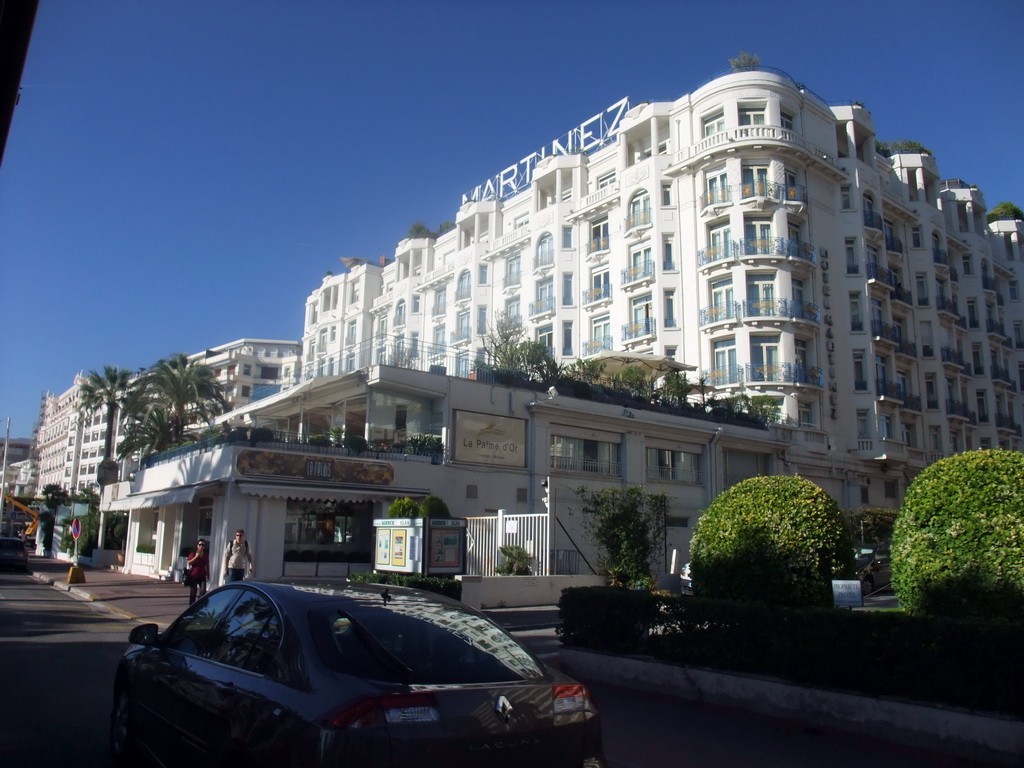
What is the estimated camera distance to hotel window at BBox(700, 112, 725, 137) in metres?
38.7

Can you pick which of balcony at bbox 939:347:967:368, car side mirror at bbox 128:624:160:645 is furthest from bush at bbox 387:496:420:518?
balcony at bbox 939:347:967:368

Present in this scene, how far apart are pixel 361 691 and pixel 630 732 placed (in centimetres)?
433

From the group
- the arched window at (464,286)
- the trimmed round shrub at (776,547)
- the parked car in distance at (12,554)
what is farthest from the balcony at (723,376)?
the parked car in distance at (12,554)

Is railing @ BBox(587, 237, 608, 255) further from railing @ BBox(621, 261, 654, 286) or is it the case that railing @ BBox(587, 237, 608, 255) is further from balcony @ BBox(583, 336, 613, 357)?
balcony @ BBox(583, 336, 613, 357)

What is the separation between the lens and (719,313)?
122 feet

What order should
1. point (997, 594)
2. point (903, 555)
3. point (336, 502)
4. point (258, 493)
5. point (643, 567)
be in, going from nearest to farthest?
point (997, 594) → point (903, 555) → point (643, 567) → point (258, 493) → point (336, 502)

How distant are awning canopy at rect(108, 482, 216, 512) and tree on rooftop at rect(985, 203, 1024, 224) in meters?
59.7

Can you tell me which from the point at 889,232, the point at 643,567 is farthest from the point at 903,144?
the point at 643,567

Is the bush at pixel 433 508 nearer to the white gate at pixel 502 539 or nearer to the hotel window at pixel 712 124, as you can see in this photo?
the white gate at pixel 502 539

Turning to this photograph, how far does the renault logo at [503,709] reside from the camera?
12.1ft

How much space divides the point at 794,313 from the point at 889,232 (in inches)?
483

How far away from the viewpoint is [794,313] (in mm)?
36500

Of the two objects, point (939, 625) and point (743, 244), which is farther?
point (743, 244)

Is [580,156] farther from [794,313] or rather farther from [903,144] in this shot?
[903,144]
